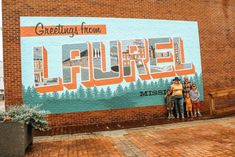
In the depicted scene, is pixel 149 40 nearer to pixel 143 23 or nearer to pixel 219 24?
pixel 143 23

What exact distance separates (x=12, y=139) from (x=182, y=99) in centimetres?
699

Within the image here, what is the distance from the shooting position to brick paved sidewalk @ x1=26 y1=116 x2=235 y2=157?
6.72 meters

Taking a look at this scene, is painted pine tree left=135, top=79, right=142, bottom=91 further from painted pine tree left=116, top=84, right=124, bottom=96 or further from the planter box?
the planter box

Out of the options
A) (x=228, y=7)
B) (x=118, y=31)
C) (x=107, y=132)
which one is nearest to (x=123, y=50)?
(x=118, y=31)

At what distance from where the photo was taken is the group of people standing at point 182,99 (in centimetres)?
1189

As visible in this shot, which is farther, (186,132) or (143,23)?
(143,23)


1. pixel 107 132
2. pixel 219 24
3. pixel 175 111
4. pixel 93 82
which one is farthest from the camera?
pixel 219 24

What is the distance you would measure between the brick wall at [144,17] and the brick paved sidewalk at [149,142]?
187 centimetres

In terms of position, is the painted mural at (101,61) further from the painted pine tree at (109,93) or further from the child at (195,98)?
the child at (195,98)

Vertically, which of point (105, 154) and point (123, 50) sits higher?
point (123, 50)

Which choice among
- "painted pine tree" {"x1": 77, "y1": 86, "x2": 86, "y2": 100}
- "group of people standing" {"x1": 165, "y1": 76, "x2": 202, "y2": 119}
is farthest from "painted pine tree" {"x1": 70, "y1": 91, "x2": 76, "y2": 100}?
"group of people standing" {"x1": 165, "y1": 76, "x2": 202, "y2": 119}

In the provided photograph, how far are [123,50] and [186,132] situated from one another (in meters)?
4.36

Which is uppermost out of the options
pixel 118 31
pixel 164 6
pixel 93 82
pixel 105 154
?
pixel 164 6

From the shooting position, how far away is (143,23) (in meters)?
12.3
